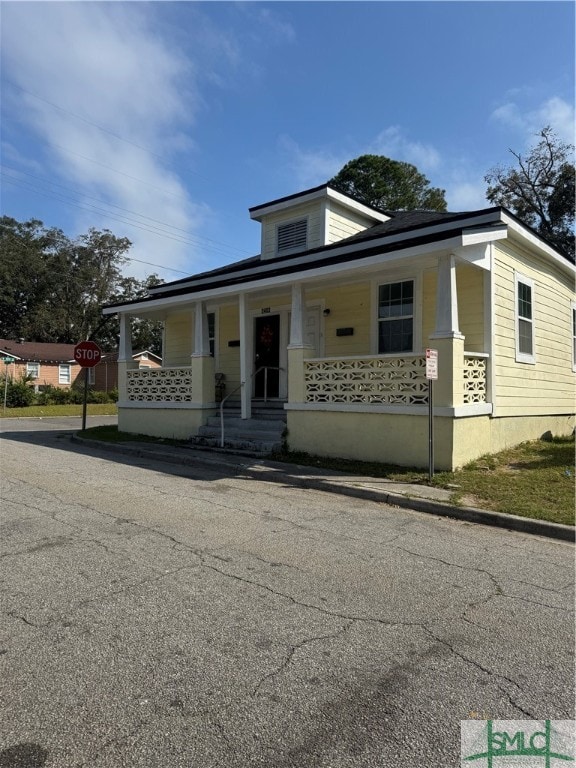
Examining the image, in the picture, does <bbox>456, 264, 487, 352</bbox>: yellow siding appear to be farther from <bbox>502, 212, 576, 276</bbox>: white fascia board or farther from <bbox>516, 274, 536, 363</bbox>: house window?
<bbox>516, 274, 536, 363</bbox>: house window

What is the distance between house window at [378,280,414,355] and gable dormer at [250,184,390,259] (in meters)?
3.19

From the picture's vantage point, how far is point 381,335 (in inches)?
456

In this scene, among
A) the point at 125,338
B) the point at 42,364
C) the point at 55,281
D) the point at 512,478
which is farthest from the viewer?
the point at 55,281

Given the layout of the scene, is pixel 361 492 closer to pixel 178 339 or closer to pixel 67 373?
pixel 178 339

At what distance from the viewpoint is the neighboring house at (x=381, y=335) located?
29.3ft

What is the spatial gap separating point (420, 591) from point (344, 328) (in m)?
8.67

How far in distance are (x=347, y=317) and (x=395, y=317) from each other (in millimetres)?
1349

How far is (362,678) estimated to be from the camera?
2.85 meters

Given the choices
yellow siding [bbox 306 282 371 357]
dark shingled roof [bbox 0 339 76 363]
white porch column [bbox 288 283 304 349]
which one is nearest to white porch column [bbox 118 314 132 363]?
yellow siding [bbox 306 282 371 357]

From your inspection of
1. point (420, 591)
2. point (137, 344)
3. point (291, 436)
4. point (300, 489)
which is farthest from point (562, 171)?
point (137, 344)

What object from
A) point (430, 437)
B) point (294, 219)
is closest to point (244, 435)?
point (430, 437)

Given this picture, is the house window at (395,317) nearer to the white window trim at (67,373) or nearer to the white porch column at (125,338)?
the white porch column at (125,338)

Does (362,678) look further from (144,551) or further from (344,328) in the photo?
(344,328)

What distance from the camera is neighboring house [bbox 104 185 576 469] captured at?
352 inches
